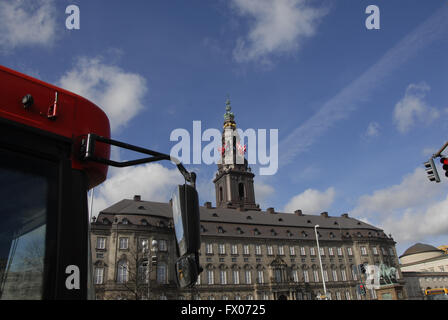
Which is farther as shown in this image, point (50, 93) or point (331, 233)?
point (331, 233)

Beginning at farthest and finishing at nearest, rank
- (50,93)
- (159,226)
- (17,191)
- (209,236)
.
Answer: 1. (209,236)
2. (159,226)
3. (50,93)
4. (17,191)

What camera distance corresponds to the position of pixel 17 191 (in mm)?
2369

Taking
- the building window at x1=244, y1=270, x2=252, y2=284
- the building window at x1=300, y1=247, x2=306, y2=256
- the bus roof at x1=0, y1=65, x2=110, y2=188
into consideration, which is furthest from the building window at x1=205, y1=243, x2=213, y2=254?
the bus roof at x1=0, y1=65, x2=110, y2=188

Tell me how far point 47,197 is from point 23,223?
0.23m

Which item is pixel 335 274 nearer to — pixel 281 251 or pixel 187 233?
pixel 281 251

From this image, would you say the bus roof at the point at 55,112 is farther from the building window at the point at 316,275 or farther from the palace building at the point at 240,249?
the building window at the point at 316,275

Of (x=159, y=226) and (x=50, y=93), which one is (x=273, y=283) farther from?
(x=50, y=93)

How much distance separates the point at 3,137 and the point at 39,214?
60 centimetres

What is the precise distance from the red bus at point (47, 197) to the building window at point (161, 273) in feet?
169
